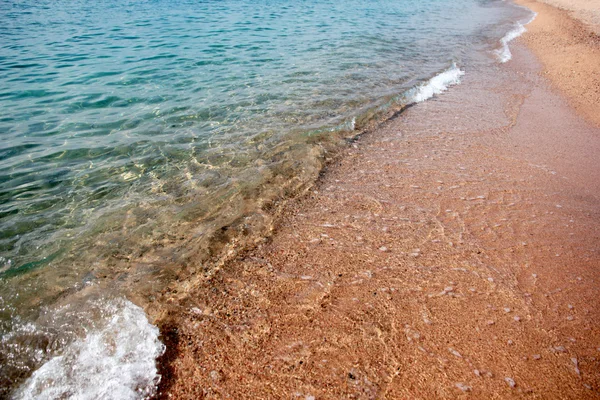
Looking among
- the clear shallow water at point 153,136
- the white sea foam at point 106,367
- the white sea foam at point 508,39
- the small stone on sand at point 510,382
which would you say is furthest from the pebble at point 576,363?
the white sea foam at point 508,39

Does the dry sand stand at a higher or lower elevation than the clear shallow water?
higher

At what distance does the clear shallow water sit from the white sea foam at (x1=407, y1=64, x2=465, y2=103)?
33 cm

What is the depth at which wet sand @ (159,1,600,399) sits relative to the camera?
2547 millimetres

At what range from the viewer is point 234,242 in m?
4.01

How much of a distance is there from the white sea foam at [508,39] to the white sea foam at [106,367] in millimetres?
14354

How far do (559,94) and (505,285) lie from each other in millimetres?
8372

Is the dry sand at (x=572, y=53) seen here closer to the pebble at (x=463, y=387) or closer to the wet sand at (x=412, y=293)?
the wet sand at (x=412, y=293)

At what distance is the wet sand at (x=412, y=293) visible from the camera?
2.55 m

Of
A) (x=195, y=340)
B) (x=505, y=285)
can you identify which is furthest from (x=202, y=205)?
(x=505, y=285)

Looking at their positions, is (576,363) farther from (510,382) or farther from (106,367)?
(106,367)

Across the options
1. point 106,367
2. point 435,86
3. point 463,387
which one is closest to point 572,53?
point 435,86

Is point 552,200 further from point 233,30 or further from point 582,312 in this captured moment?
point 233,30

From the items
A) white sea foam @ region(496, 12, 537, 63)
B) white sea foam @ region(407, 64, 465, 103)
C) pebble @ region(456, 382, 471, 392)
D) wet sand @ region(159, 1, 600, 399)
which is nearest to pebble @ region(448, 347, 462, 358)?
wet sand @ region(159, 1, 600, 399)

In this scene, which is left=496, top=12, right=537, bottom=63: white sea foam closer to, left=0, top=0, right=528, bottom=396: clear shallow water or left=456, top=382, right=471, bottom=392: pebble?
left=0, top=0, right=528, bottom=396: clear shallow water
